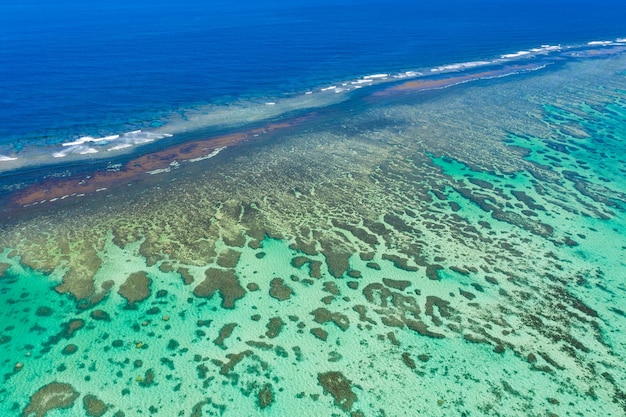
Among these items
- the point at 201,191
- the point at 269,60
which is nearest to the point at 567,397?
the point at 201,191

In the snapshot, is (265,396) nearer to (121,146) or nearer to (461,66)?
(121,146)

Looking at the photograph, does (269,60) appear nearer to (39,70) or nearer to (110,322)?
(39,70)

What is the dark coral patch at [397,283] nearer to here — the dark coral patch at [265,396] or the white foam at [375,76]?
the dark coral patch at [265,396]

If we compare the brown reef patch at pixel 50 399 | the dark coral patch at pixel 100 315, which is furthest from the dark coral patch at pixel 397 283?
the brown reef patch at pixel 50 399

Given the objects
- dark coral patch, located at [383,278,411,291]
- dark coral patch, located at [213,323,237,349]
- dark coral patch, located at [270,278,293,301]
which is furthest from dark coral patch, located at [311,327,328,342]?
dark coral patch, located at [383,278,411,291]

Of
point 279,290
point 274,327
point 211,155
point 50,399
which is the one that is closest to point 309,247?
point 279,290

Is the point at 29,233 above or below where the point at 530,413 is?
above
